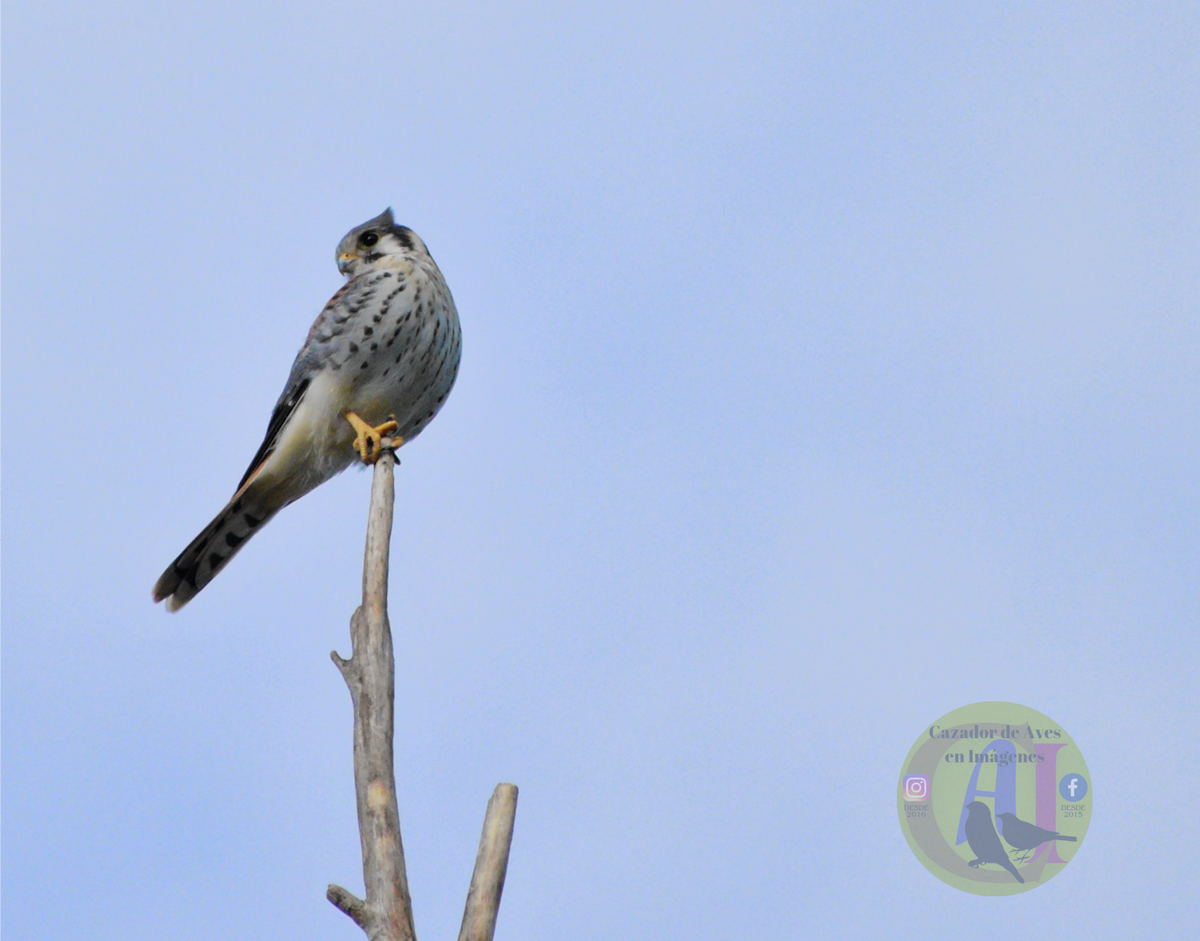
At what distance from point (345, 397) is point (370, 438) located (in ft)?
0.66

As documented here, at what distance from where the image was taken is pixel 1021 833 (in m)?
3.90

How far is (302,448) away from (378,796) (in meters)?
2.01

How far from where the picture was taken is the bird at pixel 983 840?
3830 mm

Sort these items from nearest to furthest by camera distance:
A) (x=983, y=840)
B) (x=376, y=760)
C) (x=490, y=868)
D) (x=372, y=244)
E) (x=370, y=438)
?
(x=490, y=868)
(x=376, y=760)
(x=983, y=840)
(x=370, y=438)
(x=372, y=244)

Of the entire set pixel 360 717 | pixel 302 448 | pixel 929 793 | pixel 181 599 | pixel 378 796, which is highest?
pixel 302 448

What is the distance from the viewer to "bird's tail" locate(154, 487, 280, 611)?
440 cm

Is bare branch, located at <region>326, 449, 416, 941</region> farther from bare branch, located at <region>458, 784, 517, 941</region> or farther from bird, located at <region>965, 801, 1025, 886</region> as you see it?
bird, located at <region>965, 801, 1025, 886</region>

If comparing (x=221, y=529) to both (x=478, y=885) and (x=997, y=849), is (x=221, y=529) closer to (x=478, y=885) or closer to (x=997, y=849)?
(x=478, y=885)

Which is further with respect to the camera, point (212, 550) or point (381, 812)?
point (212, 550)

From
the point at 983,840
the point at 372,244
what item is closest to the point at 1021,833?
the point at 983,840

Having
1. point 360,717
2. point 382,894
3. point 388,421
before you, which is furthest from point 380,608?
point 388,421

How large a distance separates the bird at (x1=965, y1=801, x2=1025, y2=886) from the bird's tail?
114 inches

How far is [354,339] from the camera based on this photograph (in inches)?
175

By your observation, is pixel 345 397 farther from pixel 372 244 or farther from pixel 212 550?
pixel 372 244
